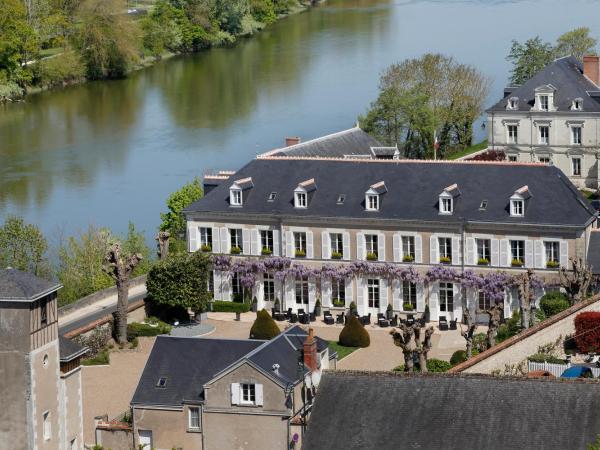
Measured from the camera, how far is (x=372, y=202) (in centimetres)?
4662

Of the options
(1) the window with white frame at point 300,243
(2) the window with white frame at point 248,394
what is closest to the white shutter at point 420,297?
(1) the window with white frame at point 300,243

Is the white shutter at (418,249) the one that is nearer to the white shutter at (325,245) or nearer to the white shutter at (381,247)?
the white shutter at (381,247)

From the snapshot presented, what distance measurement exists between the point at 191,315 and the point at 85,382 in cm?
633

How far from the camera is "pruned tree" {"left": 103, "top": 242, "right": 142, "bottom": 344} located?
43688 millimetres

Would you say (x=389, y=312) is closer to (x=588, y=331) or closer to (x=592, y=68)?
(x=588, y=331)

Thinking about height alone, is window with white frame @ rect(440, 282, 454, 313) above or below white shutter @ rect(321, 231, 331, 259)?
below

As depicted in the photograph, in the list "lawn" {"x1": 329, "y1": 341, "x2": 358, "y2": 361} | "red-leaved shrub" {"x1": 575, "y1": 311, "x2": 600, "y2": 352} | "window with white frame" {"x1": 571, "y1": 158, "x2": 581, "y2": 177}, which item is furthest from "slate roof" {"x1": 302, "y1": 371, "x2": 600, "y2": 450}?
"window with white frame" {"x1": 571, "y1": 158, "x2": 581, "y2": 177}

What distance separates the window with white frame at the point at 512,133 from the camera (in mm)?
61375

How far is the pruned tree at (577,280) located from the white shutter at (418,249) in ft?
12.9

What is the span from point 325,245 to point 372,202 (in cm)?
172

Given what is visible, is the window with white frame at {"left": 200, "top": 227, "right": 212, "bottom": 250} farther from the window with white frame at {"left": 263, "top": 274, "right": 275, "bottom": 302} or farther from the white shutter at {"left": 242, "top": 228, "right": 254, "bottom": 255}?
the window with white frame at {"left": 263, "top": 274, "right": 275, "bottom": 302}

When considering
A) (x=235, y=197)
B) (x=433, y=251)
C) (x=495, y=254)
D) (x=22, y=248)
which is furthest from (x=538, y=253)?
(x=22, y=248)

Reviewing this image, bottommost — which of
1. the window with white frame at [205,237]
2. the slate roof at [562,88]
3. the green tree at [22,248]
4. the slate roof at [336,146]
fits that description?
the green tree at [22,248]

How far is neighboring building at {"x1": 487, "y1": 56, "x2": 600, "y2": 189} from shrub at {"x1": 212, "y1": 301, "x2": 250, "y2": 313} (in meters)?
17.5
